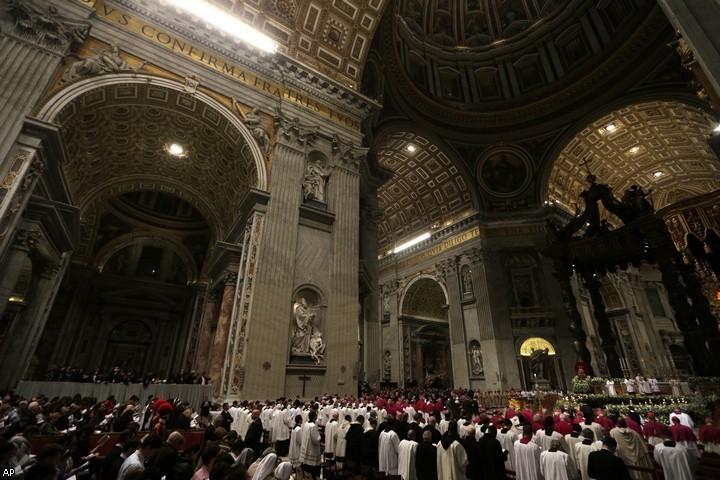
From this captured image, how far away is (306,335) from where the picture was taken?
9.37m

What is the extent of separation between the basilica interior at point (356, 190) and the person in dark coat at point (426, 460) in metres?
4.95

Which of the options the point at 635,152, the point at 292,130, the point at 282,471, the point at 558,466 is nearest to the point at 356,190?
the point at 292,130

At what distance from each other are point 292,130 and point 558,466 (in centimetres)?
1099

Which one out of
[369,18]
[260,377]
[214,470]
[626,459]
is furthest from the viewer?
[369,18]

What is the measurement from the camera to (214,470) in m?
2.44

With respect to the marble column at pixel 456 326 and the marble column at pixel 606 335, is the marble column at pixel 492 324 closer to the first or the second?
the marble column at pixel 456 326

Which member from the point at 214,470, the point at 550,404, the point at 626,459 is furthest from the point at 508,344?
the point at 214,470

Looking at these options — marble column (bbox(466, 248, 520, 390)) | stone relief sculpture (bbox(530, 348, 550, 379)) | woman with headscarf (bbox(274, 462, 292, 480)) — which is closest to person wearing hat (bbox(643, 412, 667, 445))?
woman with headscarf (bbox(274, 462, 292, 480))

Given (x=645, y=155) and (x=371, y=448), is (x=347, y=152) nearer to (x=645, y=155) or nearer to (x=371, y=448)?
(x=371, y=448)

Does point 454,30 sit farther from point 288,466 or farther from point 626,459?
point 288,466

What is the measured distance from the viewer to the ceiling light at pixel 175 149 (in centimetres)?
1244

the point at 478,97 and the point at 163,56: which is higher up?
the point at 478,97

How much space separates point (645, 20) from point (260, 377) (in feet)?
72.3

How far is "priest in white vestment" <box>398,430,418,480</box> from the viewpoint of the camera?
4.58m
